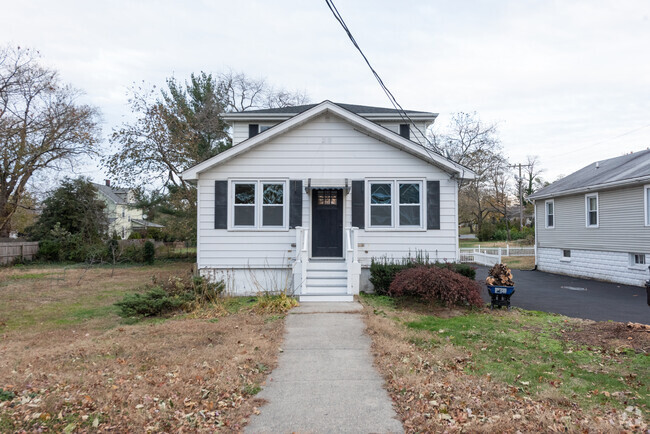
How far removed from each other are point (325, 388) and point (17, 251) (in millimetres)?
26842

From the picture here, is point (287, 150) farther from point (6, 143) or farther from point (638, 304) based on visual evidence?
point (6, 143)

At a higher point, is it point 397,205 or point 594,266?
point 397,205

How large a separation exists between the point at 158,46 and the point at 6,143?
68.9 feet

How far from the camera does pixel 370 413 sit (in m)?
4.03

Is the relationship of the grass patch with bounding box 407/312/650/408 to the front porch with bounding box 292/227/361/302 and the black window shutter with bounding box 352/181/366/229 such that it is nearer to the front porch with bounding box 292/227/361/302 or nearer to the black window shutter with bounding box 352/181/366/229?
the front porch with bounding box 292/227/361/302

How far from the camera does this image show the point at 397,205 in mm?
11844

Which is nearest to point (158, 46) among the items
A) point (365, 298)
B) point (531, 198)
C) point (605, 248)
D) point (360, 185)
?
point (360, 185)

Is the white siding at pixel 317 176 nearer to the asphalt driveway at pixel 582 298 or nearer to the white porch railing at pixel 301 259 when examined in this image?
the white porch railing at pixel 301 259

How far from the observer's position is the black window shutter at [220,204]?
38.2 feet

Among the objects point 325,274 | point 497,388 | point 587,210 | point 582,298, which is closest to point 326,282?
point 325,274

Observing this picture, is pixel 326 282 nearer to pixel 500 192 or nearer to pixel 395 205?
pixel 395 205

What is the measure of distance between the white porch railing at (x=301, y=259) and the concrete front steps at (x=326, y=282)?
0.16 m

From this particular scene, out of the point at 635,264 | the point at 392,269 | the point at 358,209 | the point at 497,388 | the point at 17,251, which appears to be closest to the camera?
the point at 497,388

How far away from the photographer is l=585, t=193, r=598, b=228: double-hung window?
17328 mm
